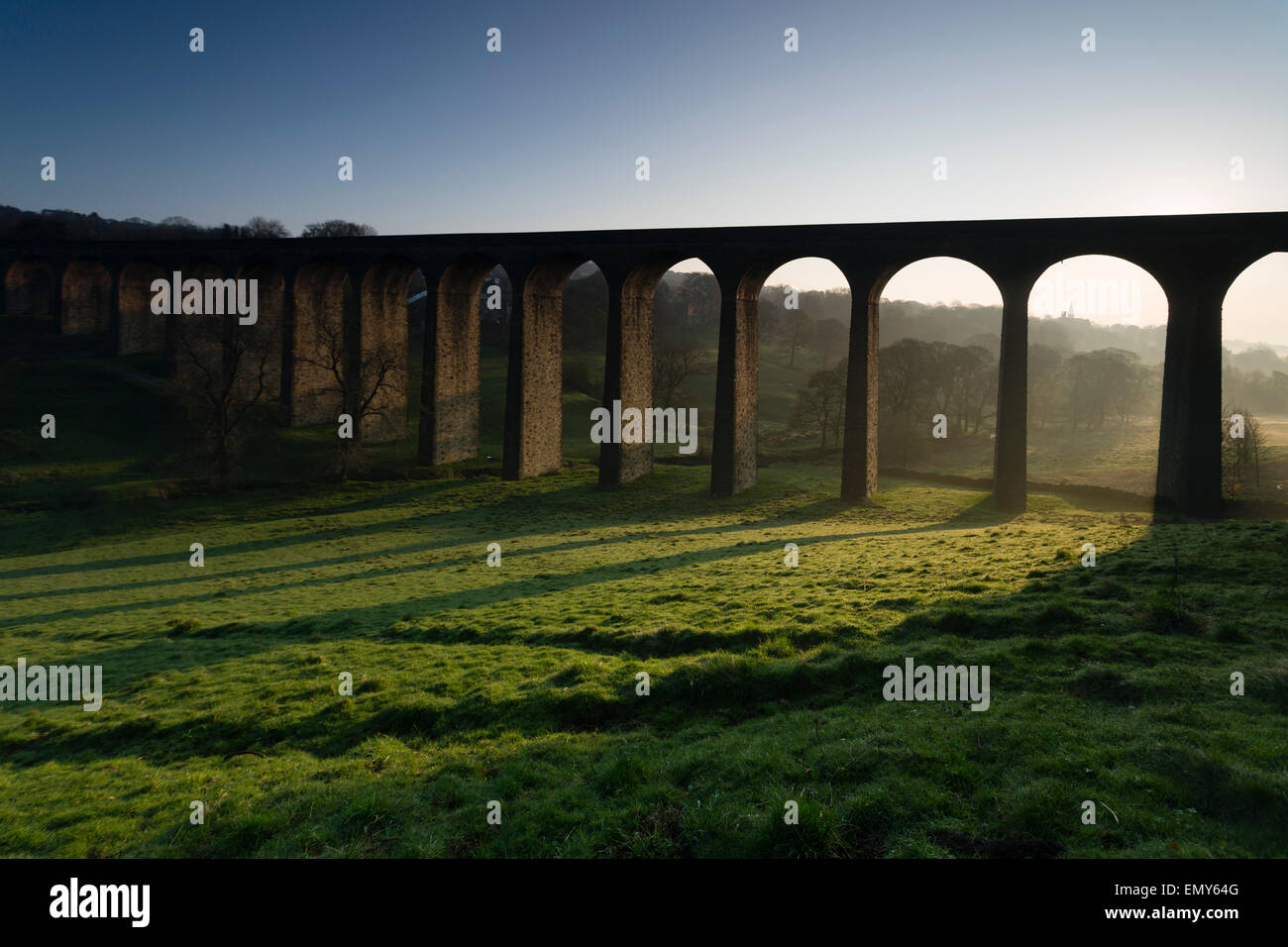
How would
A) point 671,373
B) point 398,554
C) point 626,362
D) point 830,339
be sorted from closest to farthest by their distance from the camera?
point 398,554 < point 626,362 < point 671,373 < point 830,339

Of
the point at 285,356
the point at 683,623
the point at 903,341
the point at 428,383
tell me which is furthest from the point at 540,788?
the point at 903,341

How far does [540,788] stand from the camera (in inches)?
330

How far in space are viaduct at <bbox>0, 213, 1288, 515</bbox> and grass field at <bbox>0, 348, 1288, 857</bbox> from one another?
33.1 feet

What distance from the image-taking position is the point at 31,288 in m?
70.4

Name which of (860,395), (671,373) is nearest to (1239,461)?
(860,395)

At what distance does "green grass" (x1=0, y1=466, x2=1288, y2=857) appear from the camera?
700 cm

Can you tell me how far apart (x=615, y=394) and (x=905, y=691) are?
31.3 m

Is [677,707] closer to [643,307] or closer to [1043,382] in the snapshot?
[643,307]

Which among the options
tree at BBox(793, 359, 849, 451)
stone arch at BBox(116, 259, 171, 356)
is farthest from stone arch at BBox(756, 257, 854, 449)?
stone arch at BBox(116, 259, 171, 356)

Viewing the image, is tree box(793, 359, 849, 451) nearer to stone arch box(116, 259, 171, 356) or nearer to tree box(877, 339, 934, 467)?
tree box(877, 339, 934, 467)

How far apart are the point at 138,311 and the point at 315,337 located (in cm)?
2121

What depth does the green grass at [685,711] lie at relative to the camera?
7000 mm

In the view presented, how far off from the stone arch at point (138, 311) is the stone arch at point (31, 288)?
9.87m
